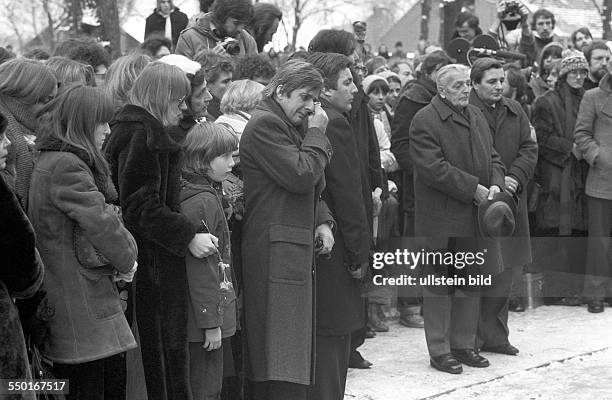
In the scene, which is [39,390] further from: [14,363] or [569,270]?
[569,270]

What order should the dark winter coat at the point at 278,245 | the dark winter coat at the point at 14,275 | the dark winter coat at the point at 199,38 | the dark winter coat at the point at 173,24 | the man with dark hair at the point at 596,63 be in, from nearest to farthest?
the dark winter coat at the point at 14,275
the dark winter coat at the point at 278,245
the dark winter coat at the point at 199,38
the man with dark hair at the point at 596,63
the dark winter coat at the point at 173,24

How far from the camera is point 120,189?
4.58 metres

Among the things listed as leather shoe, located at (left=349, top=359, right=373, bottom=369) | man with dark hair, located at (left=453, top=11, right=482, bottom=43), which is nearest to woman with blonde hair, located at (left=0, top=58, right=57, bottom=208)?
leather shoe, located at (left=349, top=359, right=373, bottom=369)

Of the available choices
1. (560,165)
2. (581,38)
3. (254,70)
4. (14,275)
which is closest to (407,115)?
(560,165)

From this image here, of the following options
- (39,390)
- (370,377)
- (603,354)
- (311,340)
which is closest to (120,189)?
(39,390)

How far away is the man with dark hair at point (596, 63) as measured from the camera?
930cm

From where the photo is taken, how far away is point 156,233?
179 inches

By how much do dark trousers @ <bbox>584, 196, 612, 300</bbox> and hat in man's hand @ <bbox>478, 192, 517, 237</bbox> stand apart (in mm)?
2343

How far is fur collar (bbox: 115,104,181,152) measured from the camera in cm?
455

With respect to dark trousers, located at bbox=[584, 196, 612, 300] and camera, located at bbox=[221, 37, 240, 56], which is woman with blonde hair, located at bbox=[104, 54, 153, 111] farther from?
dark trousers, located at bbox=[584, 196, 612, 300]

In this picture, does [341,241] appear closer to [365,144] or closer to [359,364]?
[365,144]

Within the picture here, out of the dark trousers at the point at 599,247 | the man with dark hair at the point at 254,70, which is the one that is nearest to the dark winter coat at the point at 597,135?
the dark trousers at the point at 599,247

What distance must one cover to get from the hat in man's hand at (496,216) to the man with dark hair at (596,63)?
3090mm

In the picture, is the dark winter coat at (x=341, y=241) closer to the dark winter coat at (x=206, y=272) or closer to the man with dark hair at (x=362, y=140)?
the man with dark hair at (x=362, y=140)
